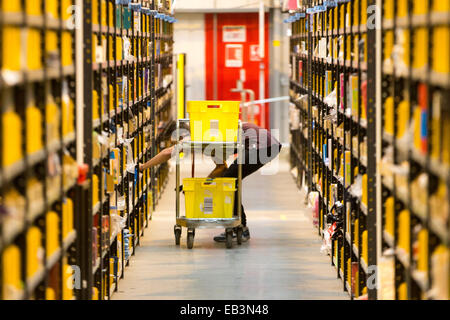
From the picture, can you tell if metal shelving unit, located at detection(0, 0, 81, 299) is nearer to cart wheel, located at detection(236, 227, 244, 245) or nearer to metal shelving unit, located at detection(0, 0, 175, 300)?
metal shelving unit, located at detection(0, 0, 175, 300)

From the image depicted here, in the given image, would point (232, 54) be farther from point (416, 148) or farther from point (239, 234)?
point (416, 148)

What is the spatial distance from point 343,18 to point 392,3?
242cm

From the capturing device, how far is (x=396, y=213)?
15.0 ft

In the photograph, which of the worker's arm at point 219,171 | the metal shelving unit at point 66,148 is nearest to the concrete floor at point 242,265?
the metal shelving unit at point 66,148

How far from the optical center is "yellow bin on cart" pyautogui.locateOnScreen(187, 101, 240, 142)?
8.30 metres

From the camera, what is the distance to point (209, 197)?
8492mm

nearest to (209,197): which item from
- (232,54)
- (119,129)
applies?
(119,129)

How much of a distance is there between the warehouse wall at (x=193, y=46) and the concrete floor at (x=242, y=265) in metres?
6.53

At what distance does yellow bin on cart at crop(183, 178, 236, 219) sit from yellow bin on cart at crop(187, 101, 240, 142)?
1.50 feet

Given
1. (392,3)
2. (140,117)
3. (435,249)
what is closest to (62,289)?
(435,249)

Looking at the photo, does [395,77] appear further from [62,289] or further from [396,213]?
[62,289]

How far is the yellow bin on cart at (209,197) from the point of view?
27.8 feet

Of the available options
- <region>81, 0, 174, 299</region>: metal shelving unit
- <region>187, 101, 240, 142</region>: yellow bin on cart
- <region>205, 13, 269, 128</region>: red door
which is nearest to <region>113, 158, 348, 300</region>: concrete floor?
<region>81, 0, 174, 299</region>: metal shelving unit

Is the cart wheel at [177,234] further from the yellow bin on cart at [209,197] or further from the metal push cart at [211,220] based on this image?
the yellow bin on cart at [209,197]
